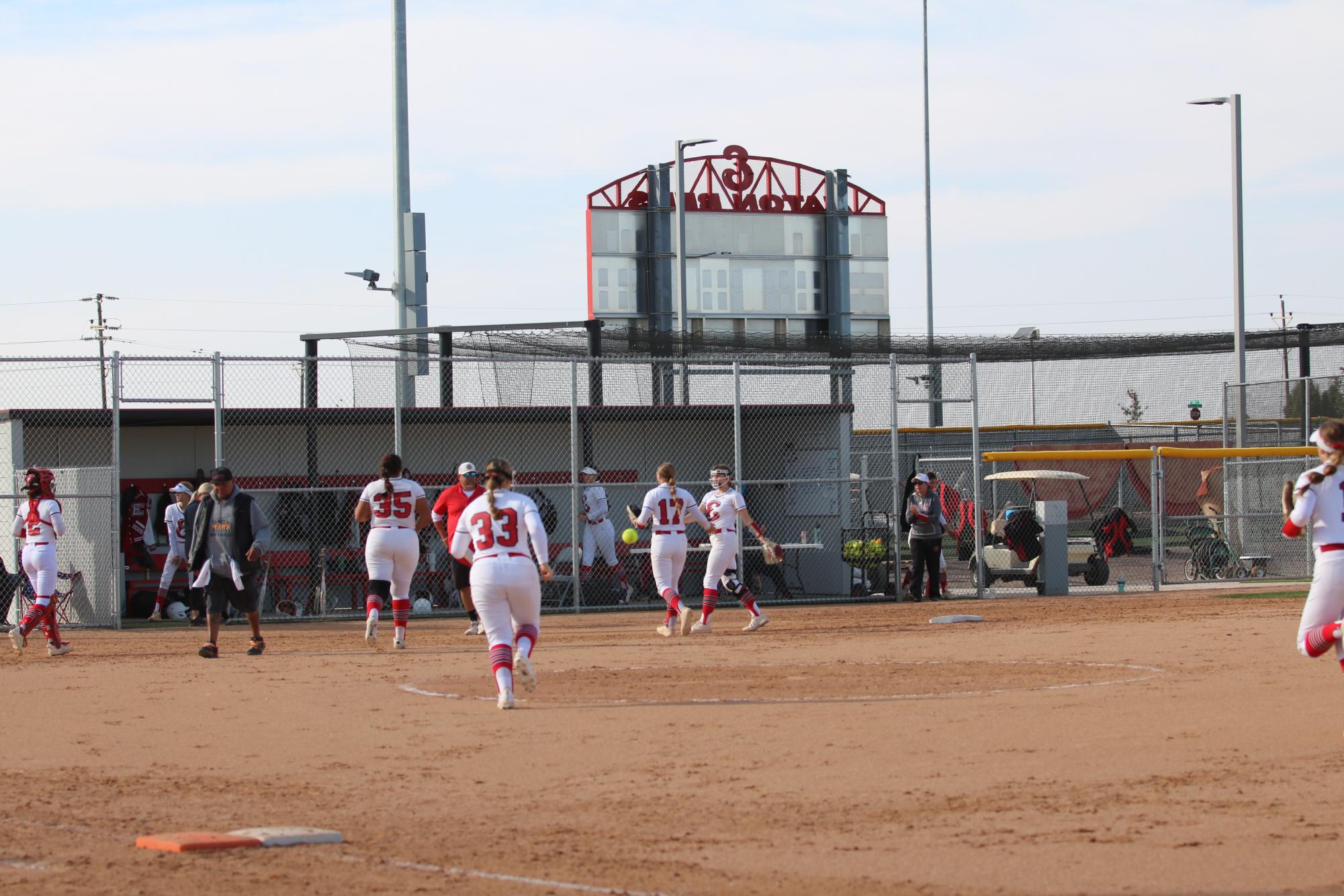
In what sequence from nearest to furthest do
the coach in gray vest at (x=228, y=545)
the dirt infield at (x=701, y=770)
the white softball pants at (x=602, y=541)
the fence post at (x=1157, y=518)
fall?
1. the dirt infield at (x=701, y=770)
2. the coach in gray vest at (x=228, y=545)
3. the white softball pants at (x=602, y=541)
4. the fence post at (x=1157, y=518)

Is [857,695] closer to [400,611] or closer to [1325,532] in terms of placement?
[1325,532]

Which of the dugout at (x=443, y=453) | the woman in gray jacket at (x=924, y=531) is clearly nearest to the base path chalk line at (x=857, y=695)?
the dugout at (x=443, y=453)

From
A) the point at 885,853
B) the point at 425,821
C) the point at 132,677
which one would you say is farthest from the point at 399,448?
the point at 885,853

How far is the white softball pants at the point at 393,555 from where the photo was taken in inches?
589

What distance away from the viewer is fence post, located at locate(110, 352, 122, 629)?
18203 mm

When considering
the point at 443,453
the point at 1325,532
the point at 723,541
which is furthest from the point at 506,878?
the point at 443,453

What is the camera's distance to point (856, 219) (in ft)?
161

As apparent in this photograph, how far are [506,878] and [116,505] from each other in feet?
45.9

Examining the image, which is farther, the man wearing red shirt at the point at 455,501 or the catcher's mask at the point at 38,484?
the man wearing red shirt at the point at 455,501

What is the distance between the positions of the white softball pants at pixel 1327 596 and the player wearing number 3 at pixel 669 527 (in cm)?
757

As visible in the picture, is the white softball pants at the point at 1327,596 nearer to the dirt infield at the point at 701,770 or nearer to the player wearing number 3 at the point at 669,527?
the dirt infield at the point at 701,770

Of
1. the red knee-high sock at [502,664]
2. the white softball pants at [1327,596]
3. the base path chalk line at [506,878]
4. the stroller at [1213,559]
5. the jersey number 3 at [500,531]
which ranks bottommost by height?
the stroller at [1213,559]

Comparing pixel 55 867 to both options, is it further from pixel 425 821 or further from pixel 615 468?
pixel 615 468

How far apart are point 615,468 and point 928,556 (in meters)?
4.99
